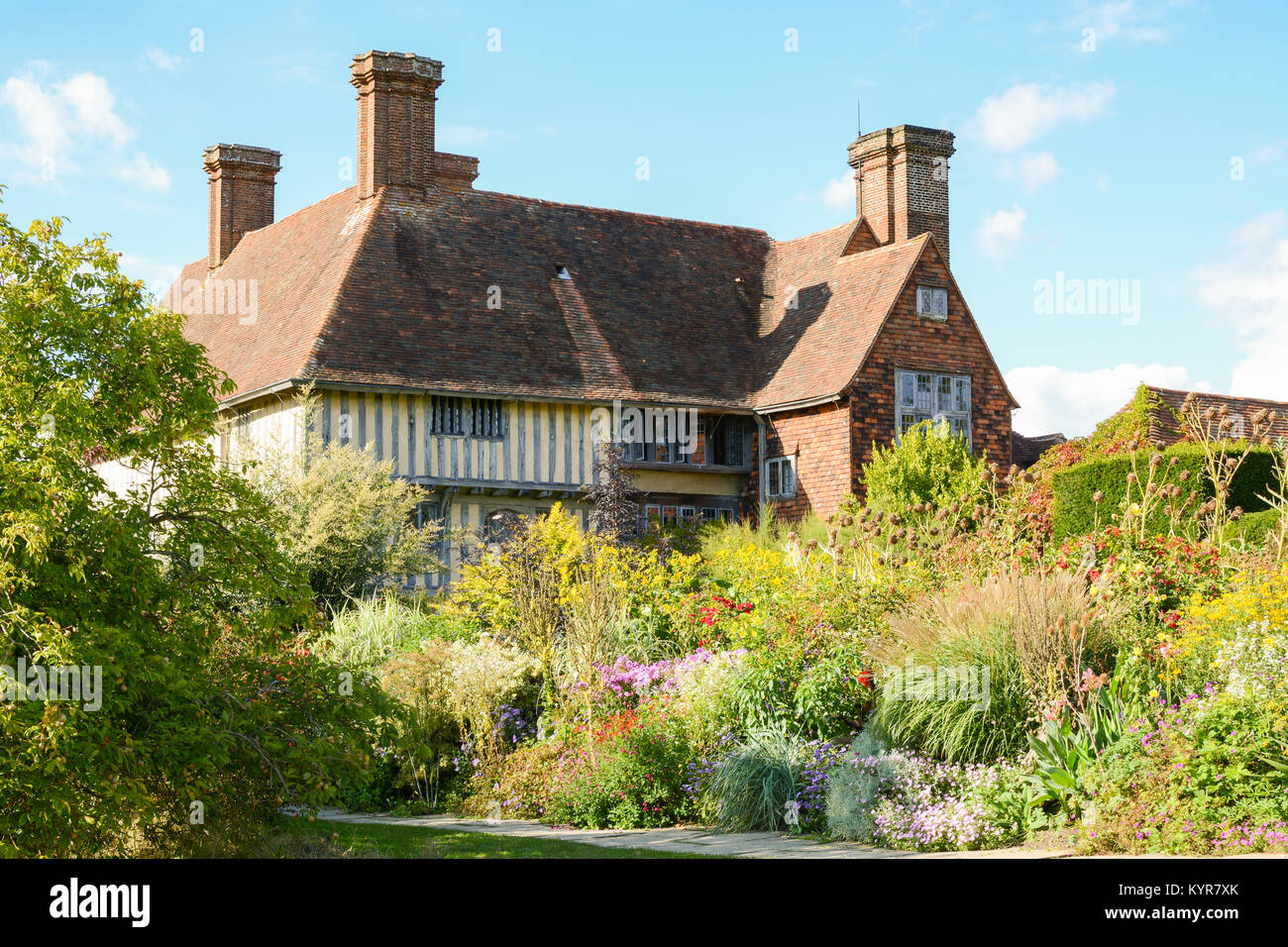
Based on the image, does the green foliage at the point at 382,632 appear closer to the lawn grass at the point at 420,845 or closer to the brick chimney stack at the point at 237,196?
the lawn grass at the point at 420,845

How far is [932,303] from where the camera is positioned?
26.8 meters

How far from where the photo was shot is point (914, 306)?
26.5 metres

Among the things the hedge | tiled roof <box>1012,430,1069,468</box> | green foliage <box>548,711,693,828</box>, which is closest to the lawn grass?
green foliage <box>548,711,693,828</box>

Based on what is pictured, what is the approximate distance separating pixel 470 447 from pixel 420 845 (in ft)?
48.7

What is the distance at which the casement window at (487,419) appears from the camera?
24.3m

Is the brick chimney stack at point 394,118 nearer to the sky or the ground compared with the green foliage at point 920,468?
nearer to the sky

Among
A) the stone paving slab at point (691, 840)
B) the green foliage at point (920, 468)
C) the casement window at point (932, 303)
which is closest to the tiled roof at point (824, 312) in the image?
the casement window at point (932, 303)

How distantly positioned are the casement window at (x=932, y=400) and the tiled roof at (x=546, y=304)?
1276 mm

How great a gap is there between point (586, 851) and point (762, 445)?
59.7ft

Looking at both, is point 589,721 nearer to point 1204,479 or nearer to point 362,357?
point 1204,479

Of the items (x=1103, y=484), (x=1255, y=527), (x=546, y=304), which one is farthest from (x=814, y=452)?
(x=1255, y=527)

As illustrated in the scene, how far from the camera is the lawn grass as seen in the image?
A: 889cm

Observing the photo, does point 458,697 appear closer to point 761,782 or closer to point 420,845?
point 420,845

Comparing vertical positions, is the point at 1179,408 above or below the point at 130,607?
above
